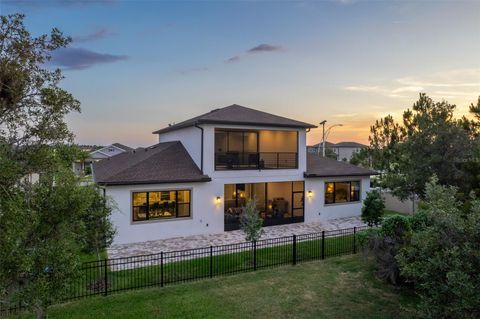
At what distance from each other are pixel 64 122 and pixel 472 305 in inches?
284

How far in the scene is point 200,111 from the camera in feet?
91.1

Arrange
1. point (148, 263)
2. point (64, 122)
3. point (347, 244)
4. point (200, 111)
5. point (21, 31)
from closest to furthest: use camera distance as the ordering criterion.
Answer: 1. point (21, 31)
2. point (64, 122)
3. point (148, 263)
4. point (347, 244)
5. point (200, 111)

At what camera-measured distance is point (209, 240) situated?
1509 cm

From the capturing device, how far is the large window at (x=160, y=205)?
49.3ft

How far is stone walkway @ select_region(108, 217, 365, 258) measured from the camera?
1342 cm

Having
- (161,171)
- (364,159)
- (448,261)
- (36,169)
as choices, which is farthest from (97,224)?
(364,159)

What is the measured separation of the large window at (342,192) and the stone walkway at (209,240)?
1.68 metres

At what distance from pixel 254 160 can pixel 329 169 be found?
18.9 ft

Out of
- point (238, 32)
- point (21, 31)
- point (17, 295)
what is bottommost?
point (17, 295)

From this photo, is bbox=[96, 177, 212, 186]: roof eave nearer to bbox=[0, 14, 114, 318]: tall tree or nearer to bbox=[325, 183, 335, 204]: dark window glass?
bbox=[325, 183, 335, 204]: dark window glass

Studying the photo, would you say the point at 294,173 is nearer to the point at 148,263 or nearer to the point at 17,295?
the point at 148,263

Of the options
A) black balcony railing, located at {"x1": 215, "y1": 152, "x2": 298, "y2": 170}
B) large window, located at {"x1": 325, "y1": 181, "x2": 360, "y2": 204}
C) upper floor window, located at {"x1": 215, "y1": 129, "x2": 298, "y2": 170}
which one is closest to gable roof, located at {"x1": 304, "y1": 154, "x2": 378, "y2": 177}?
large window, located at {"x1": 325, "y1": 181, "x2": 360, "y2": 204}

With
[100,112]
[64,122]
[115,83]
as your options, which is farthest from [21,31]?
[100,112]

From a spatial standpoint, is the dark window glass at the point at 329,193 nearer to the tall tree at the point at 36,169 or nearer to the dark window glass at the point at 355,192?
the dark window glass at the point at 355,192
